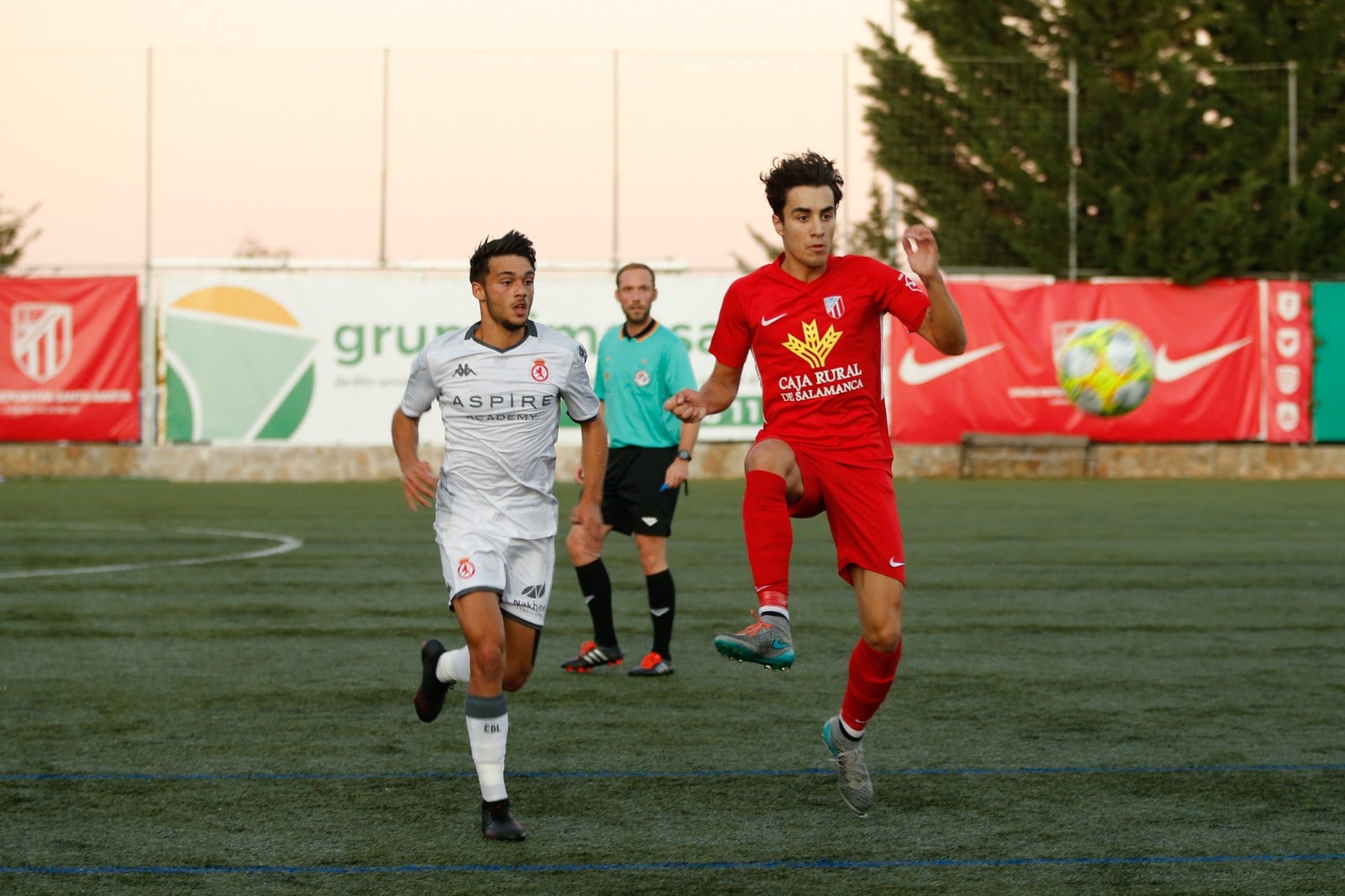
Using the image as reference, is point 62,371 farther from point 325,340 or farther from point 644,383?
point 644,383

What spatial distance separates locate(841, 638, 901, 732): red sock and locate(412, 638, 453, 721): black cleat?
1610mm

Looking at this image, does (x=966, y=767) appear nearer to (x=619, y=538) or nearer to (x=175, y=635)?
(x=175, y=635)

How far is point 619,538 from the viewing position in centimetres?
1792

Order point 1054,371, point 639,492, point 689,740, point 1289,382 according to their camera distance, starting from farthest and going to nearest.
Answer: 1. point 1289,382
2. point 1054,371
3. point 639,492
4. point 689,740

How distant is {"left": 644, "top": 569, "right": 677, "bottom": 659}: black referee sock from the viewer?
31.0 feet

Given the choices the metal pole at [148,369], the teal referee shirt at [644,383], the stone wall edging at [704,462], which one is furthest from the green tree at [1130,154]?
the teal referee shirt at [644,383]

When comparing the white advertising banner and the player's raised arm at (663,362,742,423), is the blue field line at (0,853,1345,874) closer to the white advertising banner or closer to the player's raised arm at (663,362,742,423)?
the player's raised arm at (663,362,742,423)

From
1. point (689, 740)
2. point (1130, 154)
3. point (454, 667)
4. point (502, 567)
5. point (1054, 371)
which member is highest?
Answer: point (1130, 154)

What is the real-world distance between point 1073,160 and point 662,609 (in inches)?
949

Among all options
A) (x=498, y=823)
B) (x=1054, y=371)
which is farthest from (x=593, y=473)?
(x=1054, y=371)

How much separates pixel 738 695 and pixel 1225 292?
900 inches

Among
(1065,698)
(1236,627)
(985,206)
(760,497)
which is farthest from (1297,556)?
(985,206)

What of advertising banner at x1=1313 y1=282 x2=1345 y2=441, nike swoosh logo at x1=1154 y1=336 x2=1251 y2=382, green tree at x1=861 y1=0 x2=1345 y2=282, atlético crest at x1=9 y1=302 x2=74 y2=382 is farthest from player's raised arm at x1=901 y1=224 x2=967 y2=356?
green tree at x1=861 y1=0 x2=1345 y2=282

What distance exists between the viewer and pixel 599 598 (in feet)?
31.5
